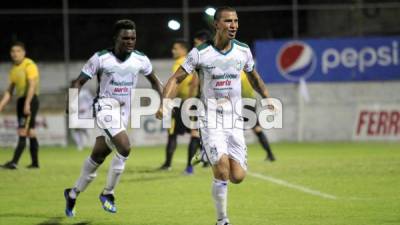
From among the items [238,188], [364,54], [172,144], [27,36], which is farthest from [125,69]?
[27,36]

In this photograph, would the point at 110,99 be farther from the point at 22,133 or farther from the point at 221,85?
the point at 22,133

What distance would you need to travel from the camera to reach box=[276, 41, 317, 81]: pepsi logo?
24.7 metres

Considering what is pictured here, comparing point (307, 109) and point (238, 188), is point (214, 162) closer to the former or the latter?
point (238, 188)

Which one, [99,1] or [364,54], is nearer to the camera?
[364,54]

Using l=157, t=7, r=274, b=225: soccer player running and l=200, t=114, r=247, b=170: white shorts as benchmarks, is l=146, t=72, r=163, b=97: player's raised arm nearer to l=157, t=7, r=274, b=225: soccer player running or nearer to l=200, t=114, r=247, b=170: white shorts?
l=157, t=7, r=274, b=225: soccer player running

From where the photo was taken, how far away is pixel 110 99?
10797 millimetres

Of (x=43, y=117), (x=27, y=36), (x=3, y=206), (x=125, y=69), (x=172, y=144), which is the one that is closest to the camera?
(x=125, y=69)

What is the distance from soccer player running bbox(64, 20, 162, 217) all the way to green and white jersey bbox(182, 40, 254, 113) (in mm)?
1471

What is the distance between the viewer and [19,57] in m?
16.7

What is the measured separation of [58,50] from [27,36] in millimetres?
2067

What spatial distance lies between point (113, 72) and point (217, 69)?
180 centimetres

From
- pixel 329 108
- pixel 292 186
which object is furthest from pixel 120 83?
pixel 329 108

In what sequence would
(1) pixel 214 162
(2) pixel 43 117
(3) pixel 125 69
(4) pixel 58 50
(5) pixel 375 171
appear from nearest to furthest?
(1) pixel 214 162 → (3) pixel 125 69 → (5) pixel 375 171 → (2) pixel 43 117 → (4) pixel 58 50

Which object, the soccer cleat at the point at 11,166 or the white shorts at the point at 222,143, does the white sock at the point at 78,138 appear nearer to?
the soccer cleat at the point at 11,166
